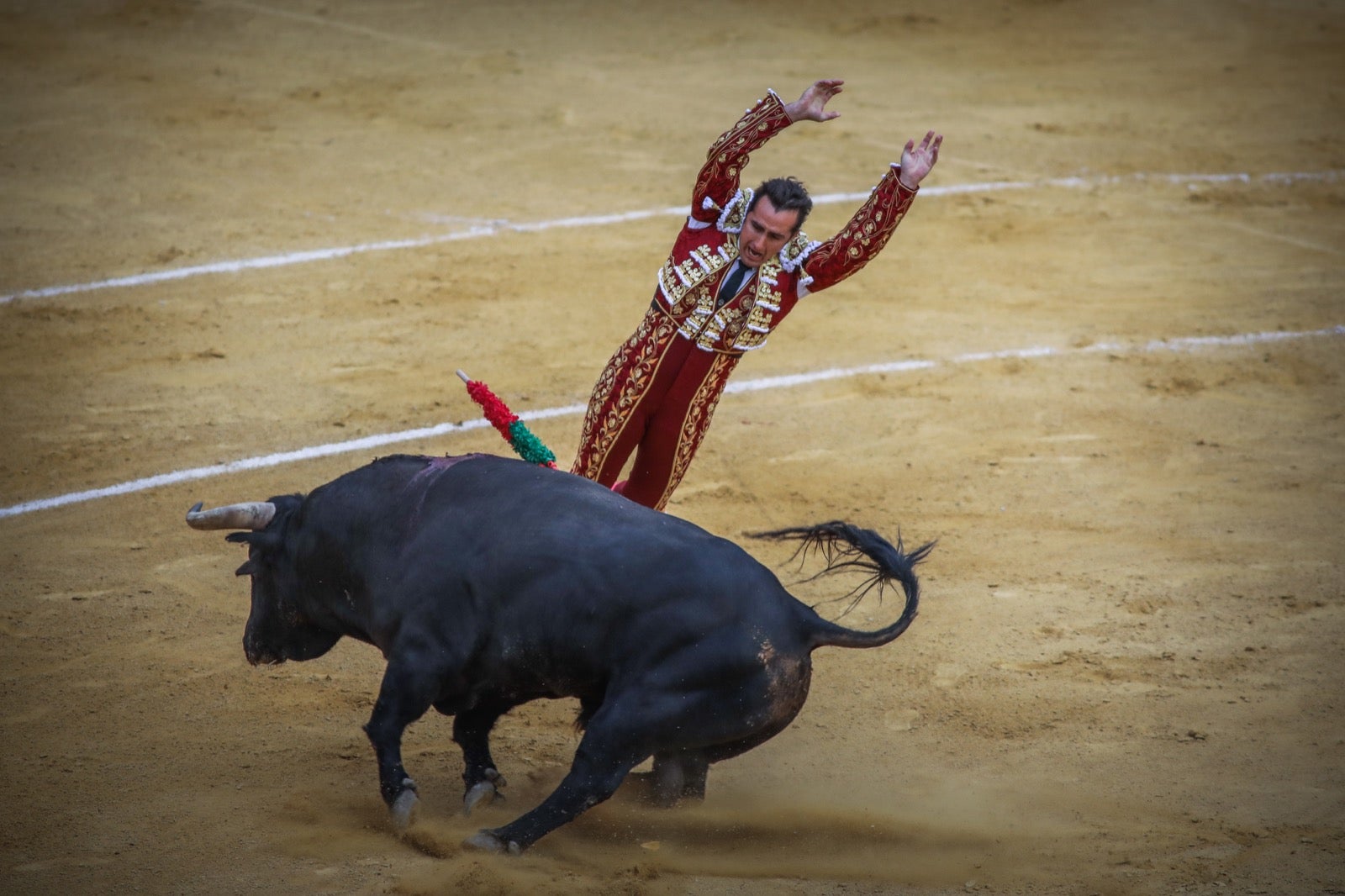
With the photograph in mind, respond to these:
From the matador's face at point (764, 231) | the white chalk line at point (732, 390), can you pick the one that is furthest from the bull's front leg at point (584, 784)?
the white chalk line at point (732, 390)

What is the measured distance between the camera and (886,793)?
4.54 m

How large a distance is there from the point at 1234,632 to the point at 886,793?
187cm

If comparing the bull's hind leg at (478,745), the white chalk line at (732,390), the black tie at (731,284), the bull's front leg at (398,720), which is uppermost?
the black tie at (731,284)

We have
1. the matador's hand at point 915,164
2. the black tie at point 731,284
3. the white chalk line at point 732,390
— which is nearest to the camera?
the matador's hand at point 915,164

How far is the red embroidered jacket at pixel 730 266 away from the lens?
4.84 m

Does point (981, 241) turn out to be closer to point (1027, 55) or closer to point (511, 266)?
point (511, 266)

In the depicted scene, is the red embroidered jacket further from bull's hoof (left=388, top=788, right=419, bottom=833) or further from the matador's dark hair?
bull's hoof (left=388, top=788, right=419, bottom=833)

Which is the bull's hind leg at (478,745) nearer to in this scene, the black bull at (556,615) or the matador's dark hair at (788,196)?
the black bull at (556,615)

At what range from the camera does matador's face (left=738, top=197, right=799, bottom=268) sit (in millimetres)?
4750

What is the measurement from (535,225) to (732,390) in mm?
2453

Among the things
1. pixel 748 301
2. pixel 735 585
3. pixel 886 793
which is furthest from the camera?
pixel 748 301

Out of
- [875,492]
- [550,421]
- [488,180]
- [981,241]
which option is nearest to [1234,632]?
[875,492]

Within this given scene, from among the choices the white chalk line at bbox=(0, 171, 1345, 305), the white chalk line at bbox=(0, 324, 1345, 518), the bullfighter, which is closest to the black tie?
the bullfighter

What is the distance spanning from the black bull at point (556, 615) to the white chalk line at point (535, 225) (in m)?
4.45
